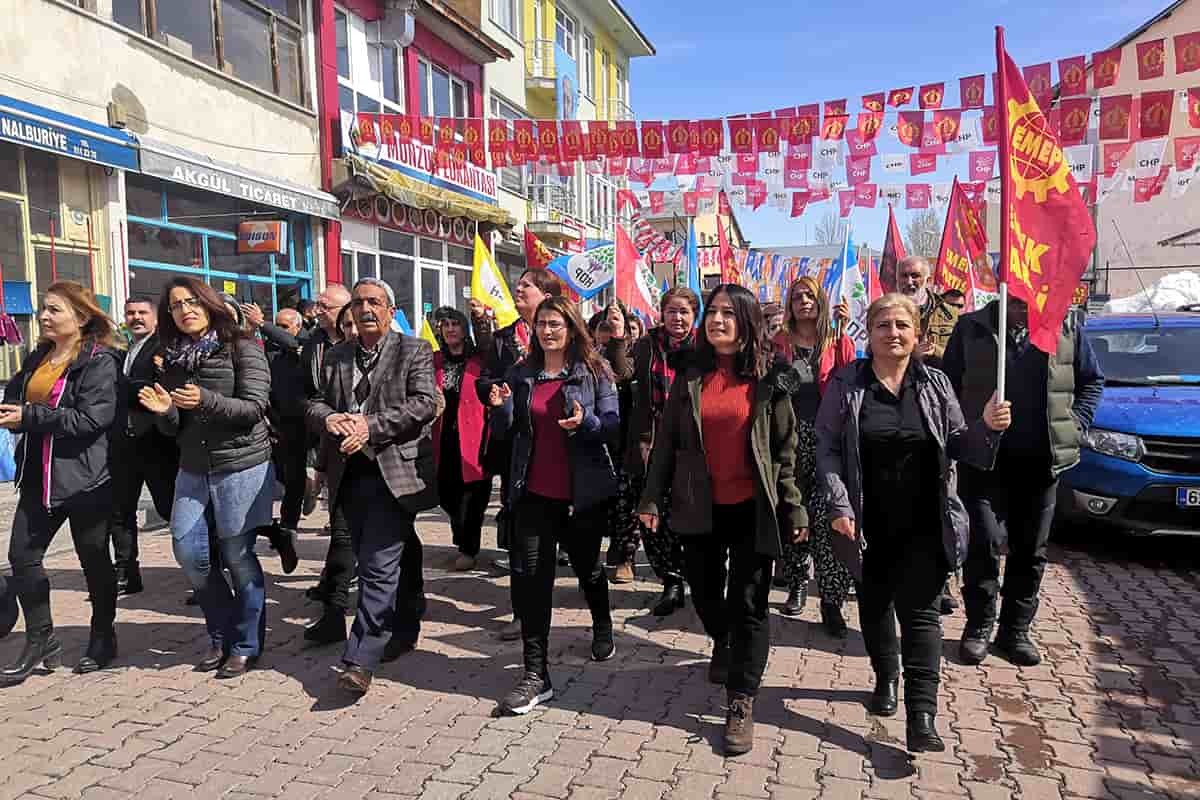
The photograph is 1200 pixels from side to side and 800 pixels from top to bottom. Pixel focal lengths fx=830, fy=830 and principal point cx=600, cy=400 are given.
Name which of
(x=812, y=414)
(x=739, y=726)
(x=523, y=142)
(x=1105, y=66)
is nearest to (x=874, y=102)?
(x=1105, y=66)

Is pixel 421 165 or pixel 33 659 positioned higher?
pixel 421 165

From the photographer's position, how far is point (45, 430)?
413 centimetres

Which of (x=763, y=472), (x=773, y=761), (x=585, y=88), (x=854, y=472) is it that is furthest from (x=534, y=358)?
(x=585, y=88)

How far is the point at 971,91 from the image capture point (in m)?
10.8

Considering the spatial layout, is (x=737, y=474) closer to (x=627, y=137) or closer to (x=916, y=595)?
(x=916, y=595)

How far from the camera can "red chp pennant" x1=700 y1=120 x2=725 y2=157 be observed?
1258 cm

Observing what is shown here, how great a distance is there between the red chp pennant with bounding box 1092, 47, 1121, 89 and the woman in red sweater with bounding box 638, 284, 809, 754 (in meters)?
8.67

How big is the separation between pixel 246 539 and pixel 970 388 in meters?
3.95

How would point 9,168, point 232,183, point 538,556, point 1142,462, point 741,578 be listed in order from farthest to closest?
point 232,183
point 9,168
point 1142,462
point 538,556
point 741,578

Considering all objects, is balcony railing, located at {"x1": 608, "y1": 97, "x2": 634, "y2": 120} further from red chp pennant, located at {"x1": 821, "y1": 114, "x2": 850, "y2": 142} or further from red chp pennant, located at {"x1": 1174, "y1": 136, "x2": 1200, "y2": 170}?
red chp pennant, located at {"x1": 1174, "y1": 136, "x2": 1200, "y2": 170}

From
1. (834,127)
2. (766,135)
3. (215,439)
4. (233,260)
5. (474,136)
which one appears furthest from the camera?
(474,136)

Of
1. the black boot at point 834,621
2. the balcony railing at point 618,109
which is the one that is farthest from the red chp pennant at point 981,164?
the balcony railing at point 618,109

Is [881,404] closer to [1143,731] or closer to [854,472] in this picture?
[854,472]

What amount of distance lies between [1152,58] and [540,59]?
19.0m
